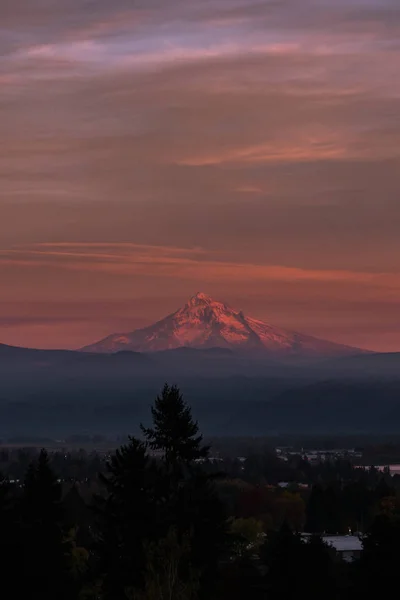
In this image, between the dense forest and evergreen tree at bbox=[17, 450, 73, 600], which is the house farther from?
evergreen tree at bbox=[17, 450, 73, 600]

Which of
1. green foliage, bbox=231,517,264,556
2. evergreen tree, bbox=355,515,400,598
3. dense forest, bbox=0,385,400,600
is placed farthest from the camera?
green foliage, bbox=231,517,264,556

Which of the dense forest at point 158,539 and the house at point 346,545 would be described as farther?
the house at point 346,545

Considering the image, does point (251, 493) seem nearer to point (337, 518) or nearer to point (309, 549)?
point (337, 518)

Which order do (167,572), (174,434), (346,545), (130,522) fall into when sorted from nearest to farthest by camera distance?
(167,572)
(174,434)
(130,522)
(346,545)

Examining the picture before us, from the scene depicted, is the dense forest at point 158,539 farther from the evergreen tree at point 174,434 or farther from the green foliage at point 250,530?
the green foliage at point 250,530

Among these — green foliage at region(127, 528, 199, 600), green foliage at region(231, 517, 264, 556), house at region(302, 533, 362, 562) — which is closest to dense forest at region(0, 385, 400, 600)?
green foliage at region(127, 528, 199, 600)

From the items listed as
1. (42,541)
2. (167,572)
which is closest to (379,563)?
(42,541)

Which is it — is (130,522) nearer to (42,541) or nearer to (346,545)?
(42,541)

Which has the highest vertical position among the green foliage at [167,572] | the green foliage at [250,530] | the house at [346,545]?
the green foliage at [250,530]

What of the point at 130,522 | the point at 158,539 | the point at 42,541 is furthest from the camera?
the point at 42,541

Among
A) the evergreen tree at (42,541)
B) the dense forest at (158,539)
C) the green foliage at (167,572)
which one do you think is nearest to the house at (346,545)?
the dense forest at (158,539)

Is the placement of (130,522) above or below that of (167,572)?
above
